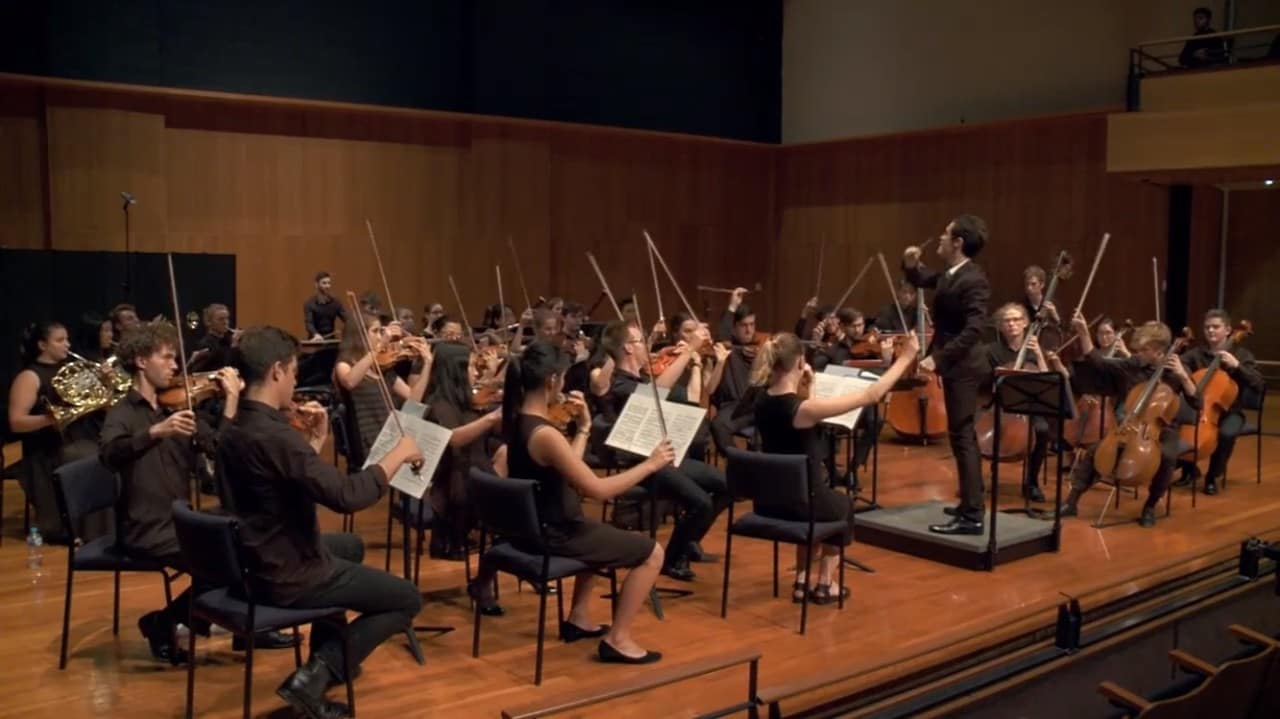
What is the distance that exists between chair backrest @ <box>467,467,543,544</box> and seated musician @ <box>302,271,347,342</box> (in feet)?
26.2

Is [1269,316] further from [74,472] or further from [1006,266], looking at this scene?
[74,472]

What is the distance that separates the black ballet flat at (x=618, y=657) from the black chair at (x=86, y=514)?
5.43 ft

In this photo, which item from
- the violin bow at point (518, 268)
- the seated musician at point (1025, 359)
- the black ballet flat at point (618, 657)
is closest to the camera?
the black ballet flat at point (618, 657)

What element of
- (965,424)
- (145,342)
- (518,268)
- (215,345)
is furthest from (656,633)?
(518,268)

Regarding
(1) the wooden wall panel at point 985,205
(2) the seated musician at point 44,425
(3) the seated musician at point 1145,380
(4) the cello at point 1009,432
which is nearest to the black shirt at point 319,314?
(2) the seated musician at point 44,425

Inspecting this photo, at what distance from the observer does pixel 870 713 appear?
3.54 m

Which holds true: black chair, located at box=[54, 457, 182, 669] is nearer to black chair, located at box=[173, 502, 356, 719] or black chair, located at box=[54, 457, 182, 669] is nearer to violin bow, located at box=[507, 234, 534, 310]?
black chair, located at box=[173, 502, 356, 719]

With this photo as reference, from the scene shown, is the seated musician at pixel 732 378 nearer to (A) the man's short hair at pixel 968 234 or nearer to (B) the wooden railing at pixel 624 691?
(A) the man's short hair at pixel 968 234

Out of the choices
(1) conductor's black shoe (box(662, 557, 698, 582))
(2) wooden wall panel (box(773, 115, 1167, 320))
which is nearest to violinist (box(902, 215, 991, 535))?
(1) conductor's black shoe (box(662, 557, 698, 582))

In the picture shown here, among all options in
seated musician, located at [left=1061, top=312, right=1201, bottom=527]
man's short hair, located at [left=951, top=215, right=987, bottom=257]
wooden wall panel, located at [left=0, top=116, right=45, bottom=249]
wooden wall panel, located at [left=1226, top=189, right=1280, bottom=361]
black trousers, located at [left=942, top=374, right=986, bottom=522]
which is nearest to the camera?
man's short hair, located at [left=951, top=215, right=987, bottom=257]

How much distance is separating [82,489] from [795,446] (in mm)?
2941

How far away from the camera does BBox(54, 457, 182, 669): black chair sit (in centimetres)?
440

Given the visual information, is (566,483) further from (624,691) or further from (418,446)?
(624,691)

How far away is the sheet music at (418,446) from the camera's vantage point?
4.41m
